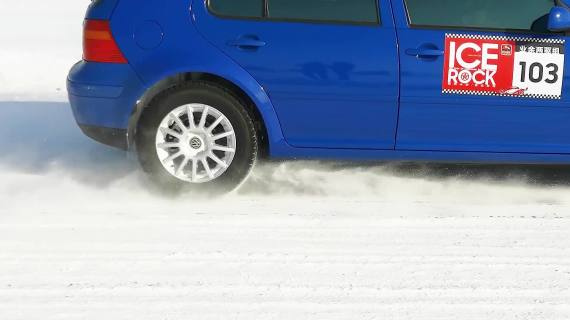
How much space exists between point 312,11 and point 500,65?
115 centimetres

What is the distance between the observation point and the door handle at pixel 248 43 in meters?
4.64

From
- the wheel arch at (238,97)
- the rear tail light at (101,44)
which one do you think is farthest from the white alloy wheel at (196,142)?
the rear tail light at (101,44)

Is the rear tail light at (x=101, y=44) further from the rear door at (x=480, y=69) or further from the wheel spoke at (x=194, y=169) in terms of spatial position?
the rear door at (x=480, y=69)

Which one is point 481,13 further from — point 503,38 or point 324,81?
point 324,81

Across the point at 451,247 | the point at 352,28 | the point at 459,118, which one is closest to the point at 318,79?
the point at 352,28

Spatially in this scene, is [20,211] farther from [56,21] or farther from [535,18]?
[56,21]

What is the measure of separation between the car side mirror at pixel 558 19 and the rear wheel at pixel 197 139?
1.84 m

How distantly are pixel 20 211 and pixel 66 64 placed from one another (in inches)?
294

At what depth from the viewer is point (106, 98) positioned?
479 centimetres

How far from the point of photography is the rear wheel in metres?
4.71

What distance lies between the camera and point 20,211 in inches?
175

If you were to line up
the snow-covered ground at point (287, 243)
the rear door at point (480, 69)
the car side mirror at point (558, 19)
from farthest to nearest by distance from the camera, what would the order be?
the rear door at point (480, 69), the car side mirror at point (558, 19), the snow-covered ground at point (287, 243)

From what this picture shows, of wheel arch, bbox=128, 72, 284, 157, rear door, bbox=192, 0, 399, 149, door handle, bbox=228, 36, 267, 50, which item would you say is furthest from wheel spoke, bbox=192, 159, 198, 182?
door handle, bbox=228, 36, 267, 50

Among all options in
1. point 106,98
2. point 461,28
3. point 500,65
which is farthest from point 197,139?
point 500,65
